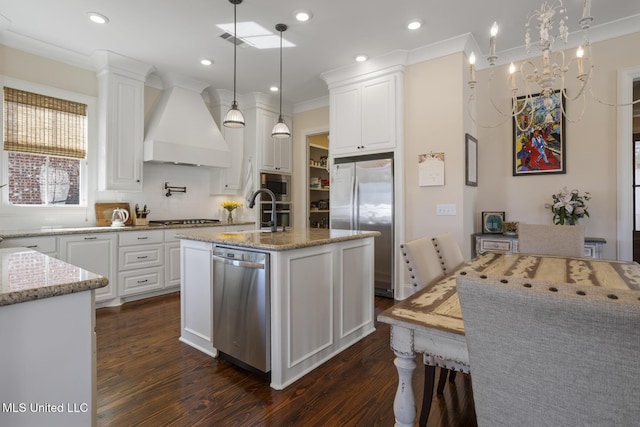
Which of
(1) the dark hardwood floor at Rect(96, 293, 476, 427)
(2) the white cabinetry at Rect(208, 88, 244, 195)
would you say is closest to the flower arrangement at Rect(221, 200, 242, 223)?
(2) the white cabinetry at Rect(208, 88, 244, 195)

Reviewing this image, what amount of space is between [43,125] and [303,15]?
3086 millimetres

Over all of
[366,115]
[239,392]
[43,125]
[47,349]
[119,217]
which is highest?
[366,115]

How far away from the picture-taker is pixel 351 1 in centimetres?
275

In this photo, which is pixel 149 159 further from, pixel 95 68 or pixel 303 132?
pixel 303 132

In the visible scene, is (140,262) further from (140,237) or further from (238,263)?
(238,263)

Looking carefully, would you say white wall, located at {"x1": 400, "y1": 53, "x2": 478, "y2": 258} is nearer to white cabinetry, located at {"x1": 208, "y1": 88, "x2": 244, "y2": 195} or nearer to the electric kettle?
white cabinetry, located at {"x1": 208, "y1": 88, "x2": 244, "y2": 195}

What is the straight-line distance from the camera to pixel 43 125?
3518 mm

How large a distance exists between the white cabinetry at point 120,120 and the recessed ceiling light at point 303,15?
7.23ft

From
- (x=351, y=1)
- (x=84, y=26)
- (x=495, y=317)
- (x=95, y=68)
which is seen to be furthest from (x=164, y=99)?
(x=495, y=317)

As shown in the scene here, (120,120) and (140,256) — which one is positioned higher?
(120,120)

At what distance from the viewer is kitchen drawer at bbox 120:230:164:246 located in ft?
11.9

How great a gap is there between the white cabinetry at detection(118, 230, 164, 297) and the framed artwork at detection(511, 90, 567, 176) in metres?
4.38

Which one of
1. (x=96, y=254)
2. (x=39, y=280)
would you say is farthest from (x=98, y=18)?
(x=39, y=280)

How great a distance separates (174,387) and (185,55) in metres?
3.50
